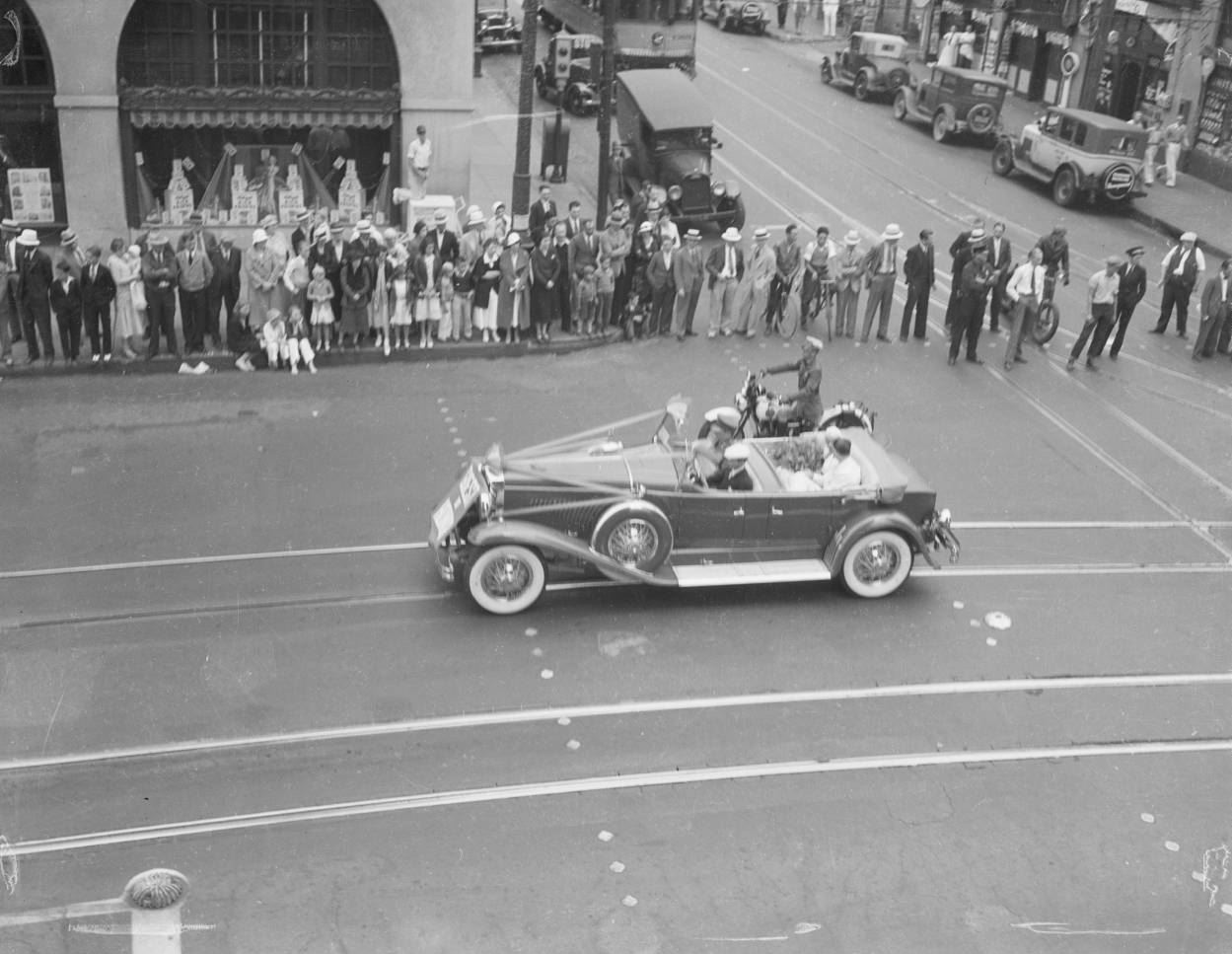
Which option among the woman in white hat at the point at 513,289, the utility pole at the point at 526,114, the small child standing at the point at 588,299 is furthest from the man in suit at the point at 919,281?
the utility pole at the point at 526,114

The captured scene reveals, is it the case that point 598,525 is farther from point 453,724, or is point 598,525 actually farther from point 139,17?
point 139,17

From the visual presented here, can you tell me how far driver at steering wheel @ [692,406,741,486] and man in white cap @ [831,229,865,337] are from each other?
682cm

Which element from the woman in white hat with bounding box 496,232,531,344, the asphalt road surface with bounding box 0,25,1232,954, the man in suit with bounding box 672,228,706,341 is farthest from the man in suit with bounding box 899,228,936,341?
the woman in white hat with bounding box 496,232,531,344

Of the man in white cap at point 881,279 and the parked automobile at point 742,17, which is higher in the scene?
the parked automobile at point 742,17

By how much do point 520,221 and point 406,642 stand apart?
1149 cm

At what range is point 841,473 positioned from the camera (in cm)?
1184

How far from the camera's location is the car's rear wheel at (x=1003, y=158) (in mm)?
28781

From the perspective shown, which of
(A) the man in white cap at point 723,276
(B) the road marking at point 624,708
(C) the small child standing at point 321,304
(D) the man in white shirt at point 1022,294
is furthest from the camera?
(A) the man in white cap at point 723,276

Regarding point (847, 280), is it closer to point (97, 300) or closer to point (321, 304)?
point (321, 304)

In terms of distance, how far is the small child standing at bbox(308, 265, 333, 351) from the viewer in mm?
16531

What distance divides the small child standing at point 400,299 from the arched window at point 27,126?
6853mm

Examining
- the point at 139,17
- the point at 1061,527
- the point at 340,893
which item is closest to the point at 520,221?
the point at 139,17

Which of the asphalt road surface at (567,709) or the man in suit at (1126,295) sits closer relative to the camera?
the asphalt road surface at (567,709)

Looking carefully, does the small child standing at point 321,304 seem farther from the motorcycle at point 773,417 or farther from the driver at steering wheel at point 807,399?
the driver at steering wheel at point 807,399
